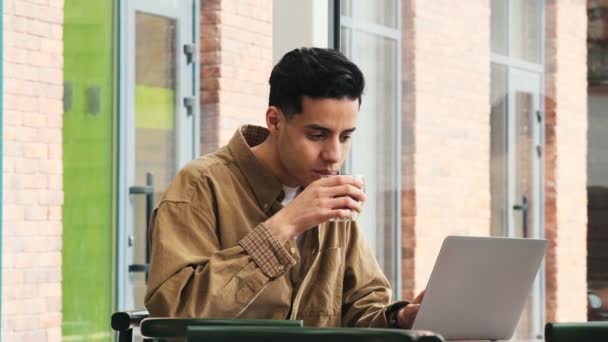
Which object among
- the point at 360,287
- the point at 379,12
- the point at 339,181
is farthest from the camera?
the point at 379,12

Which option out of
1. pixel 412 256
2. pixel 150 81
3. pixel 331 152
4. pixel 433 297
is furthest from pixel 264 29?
pixel 433 297

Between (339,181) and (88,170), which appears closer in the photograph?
(339,181)

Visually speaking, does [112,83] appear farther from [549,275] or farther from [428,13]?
[549,275]

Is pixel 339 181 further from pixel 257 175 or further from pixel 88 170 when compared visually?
pixel 88 170

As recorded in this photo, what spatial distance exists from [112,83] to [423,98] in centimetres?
134

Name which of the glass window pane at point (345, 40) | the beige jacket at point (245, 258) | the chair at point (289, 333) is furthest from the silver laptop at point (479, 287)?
the glass window pane at point (345, 40)

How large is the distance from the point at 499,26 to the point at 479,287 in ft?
9.27

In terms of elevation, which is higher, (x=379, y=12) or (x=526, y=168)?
(x=379, y=12)

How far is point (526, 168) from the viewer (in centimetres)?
485

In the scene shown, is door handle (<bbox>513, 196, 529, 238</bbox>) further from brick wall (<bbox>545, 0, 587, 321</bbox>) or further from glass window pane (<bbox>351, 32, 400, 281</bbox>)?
glass window pane (<bbox>351, 32, 400, 281</bbox>)

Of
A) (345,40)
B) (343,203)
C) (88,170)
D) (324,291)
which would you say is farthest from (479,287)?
(345,40)

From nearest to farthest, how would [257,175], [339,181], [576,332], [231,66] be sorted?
[576,332] → [339,181] → [257,175] → [231,66]

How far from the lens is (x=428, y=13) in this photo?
5133mm

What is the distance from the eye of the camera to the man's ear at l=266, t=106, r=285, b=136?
99.4 inches
